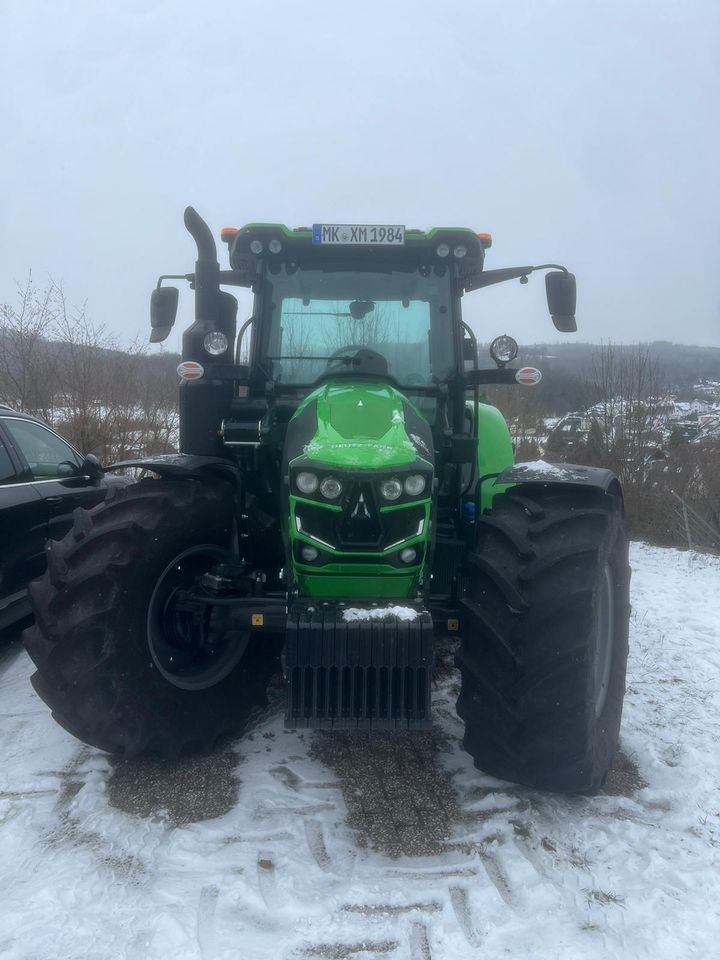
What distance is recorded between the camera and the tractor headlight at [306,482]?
3076mm

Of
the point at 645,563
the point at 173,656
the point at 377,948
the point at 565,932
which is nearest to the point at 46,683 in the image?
the point at 173,656

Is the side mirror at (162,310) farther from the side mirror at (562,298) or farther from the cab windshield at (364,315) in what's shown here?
the side mirror at (562,298)

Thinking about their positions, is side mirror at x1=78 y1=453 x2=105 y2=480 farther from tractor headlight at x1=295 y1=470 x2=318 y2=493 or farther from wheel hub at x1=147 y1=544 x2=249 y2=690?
tractor headlight at x1=295 y1=470 x2=318 y2=493

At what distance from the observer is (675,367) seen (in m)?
14.5

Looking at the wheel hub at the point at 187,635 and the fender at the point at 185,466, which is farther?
the fender at the point at 185,466

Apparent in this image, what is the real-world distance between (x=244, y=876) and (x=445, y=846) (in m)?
0.78

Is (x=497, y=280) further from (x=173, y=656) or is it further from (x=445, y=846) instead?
(x=445, y=846)

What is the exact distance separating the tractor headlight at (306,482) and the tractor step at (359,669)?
1.64 ft

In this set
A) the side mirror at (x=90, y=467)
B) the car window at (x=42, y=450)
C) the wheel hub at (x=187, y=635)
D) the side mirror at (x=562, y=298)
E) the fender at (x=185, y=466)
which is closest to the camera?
the wheel hub at (x=187, y=635)

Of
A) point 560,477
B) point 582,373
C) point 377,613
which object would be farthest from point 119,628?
point 582,373

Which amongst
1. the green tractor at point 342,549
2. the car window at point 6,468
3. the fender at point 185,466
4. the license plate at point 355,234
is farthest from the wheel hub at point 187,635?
the car window at point 6,468

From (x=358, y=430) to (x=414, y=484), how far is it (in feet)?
1.20

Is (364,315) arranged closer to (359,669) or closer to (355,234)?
(355,234)

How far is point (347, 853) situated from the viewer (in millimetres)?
2879
